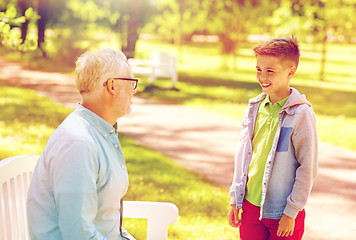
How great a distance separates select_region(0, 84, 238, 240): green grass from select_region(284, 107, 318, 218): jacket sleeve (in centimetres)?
186

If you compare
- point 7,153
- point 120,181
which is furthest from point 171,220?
point 7,153

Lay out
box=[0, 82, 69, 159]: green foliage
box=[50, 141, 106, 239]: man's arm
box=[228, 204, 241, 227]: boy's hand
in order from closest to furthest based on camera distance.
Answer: box=[50, 141, 106, 239]: man's arm < box=[228, 204, 241, 227]: boy's hand < box=[0, 82, 69, 159]: green foliage

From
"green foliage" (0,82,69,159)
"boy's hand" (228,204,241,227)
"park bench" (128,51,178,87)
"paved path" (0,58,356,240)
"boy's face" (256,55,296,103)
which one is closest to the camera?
"boy's face" (256,55,296,103)

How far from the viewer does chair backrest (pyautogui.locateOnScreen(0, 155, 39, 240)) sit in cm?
239

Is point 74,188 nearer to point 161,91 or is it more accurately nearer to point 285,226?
point 285,226

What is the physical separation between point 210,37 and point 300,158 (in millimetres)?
75837

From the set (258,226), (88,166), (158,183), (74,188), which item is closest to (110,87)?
(88,166)

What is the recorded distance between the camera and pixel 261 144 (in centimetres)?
278

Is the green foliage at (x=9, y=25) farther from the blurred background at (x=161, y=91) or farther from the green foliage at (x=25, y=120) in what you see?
the green foliage at (x=25, y=120)

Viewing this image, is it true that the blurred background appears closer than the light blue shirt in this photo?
No

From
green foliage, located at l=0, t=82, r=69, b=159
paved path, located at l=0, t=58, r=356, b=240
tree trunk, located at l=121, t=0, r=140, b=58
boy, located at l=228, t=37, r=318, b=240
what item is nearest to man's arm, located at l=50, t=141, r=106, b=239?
boy, located at l=228, t=37, r=318, b=240

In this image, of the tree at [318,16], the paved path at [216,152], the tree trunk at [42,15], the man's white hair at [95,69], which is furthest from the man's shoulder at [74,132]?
the tree trunk at [42,15]

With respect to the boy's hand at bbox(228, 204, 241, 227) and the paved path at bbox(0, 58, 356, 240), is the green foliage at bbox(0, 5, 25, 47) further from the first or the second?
the paved path at bbox(0, 58, 356, 240)

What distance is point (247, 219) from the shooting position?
282 centimetres
